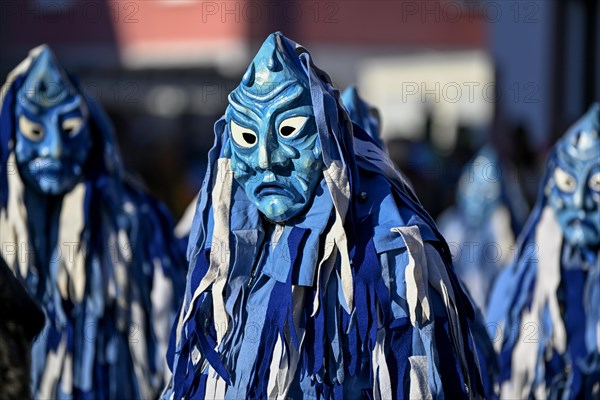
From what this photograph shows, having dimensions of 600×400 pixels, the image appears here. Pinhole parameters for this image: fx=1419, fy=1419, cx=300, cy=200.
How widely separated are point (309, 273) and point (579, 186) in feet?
7.88

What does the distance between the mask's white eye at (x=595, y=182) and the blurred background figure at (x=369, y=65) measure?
14.5 ft

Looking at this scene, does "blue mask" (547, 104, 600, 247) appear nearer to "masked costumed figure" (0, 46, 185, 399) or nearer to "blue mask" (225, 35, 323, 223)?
"masked costumed figure" (0, 46, 185, 399)

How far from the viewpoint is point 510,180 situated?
9.80 metres

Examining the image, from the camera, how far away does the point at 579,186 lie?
19.5 ft

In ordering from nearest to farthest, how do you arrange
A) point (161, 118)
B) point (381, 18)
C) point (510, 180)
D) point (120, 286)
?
point (120, 286), point (510, 180), point (161, 118), point (381, 18)

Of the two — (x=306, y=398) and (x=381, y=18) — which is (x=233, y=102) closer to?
(x=306, y=398)

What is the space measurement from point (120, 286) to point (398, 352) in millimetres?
2176

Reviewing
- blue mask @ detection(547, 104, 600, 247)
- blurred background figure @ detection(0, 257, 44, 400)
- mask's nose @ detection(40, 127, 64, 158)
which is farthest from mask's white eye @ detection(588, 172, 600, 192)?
blurred background figure @ detection(0, 257, 44, 400)

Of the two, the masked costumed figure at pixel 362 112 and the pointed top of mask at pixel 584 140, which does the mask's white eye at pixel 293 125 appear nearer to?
the masked costumed figure at pixel 362 112

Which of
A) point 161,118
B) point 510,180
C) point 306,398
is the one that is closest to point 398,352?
point 306,398

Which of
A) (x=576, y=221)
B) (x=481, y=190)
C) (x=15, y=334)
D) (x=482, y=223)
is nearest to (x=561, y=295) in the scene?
(x=576, y=221)

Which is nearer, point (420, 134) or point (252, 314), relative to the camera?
point (252, 314)

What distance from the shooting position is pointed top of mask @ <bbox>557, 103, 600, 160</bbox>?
237 inches

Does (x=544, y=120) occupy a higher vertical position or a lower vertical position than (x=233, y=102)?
lower
